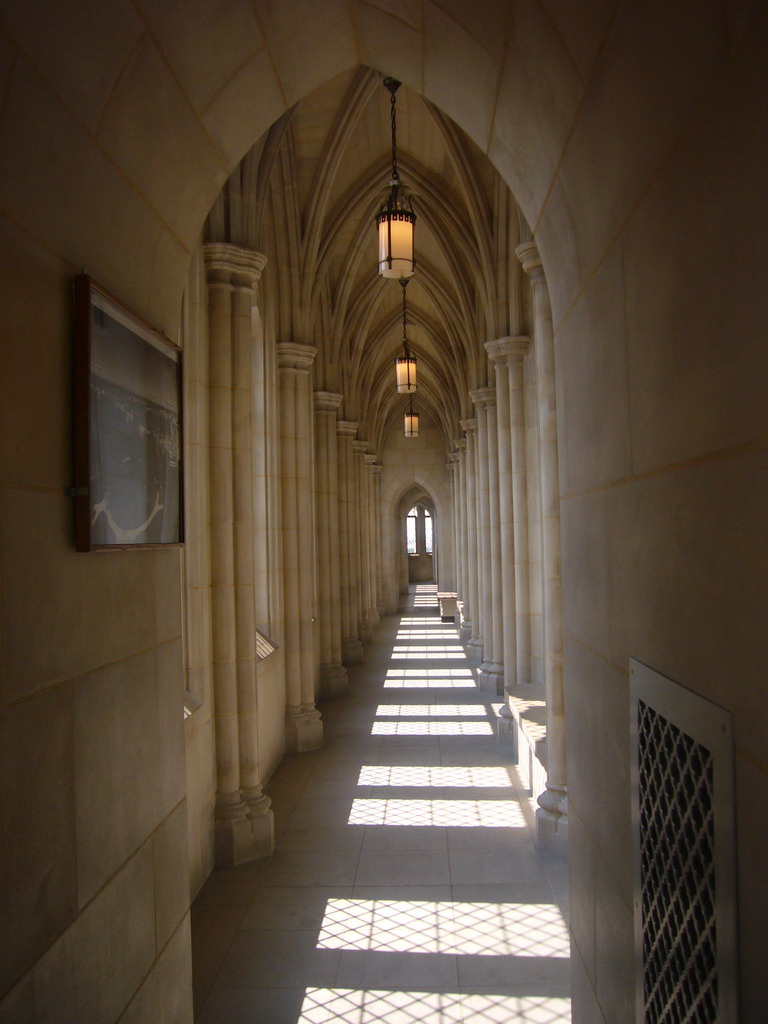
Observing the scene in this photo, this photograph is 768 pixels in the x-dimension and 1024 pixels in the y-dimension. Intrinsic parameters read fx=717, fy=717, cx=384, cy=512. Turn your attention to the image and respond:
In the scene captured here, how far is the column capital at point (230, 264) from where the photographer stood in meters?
6.48

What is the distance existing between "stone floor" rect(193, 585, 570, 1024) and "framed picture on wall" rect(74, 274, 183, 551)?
3018 millimetres

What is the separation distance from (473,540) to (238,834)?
39.2ft

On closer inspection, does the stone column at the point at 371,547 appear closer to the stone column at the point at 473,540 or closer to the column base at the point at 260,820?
the stone column at the point at 473,540

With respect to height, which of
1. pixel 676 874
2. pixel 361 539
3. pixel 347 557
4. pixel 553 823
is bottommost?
pixel 553 823

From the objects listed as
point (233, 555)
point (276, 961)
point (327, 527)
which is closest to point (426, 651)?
point (327, 527)

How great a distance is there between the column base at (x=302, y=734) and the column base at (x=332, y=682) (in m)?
3.01

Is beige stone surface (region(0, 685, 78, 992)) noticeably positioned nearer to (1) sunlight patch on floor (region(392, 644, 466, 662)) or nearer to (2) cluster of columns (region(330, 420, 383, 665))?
(2) cluster of columns (region(330, 420, 383, 665))

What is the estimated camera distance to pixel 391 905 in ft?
17.2

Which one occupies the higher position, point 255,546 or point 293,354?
point 293,354

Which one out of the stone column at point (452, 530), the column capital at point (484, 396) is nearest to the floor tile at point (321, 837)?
the column capital at point (484, 396)

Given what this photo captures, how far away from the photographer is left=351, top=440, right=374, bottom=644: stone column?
704 inches

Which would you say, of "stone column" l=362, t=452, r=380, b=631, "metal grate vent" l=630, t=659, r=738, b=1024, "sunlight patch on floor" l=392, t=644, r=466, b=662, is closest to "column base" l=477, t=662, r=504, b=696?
"sunlight patch on floor" l=392, t=644, r=466, b=662

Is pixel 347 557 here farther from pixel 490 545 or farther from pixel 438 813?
pixel 438 813

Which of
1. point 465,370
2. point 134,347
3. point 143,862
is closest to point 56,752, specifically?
point 143,862
